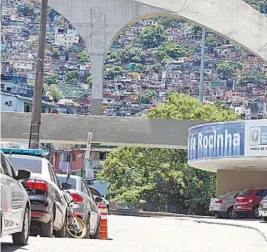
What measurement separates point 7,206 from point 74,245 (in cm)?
275

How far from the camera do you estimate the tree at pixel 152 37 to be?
454 feet

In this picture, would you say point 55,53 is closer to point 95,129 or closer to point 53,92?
point 53,92

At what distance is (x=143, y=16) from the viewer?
4684 centimetres

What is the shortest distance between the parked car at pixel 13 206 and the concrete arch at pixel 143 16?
32.1 meters

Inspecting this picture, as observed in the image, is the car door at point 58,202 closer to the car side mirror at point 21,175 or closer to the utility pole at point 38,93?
the car side mirror at point 21,175

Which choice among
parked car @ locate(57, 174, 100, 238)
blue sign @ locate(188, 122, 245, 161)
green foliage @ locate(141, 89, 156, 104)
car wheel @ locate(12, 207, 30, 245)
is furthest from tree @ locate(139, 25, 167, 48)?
car wheel @ locate(12, 207, 30, 245)

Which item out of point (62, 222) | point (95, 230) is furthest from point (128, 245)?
point (95, 230)

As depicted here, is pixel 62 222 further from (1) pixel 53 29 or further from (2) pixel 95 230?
(1) pixel 53 29

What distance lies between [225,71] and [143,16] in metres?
92.0

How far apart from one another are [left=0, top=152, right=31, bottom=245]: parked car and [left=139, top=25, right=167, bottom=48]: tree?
124706mm

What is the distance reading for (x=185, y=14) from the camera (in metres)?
46.0

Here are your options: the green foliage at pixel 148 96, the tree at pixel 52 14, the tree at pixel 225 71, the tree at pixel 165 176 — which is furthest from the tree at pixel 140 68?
the tree at pixel 165 176

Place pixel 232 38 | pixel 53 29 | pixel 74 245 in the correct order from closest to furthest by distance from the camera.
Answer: pixel 74 245, pixel 232 38, pixel 53 29

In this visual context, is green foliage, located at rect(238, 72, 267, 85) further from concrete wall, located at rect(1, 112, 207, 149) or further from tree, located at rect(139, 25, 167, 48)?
concrete wall, located at rect(1, 112, 207, 149)
